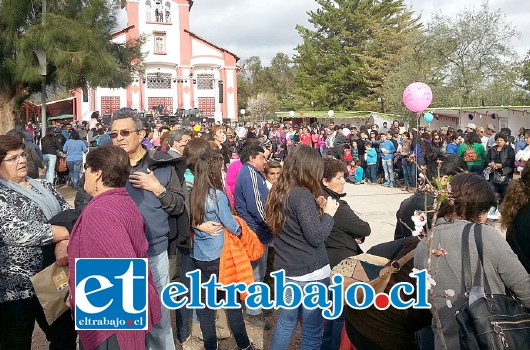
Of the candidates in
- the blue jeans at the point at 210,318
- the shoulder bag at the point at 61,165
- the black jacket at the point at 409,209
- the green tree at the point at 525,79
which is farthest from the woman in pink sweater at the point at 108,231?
the green tree at the point at 525,79

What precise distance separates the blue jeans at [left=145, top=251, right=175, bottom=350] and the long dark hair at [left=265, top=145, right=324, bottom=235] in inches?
32.4

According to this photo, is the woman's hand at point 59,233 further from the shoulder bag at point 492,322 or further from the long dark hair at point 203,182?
the shoulder bag at point 492,322

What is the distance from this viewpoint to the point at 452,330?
2330mm

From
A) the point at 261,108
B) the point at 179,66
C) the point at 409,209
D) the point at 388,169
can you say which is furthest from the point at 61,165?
Answer: the point at 261,108

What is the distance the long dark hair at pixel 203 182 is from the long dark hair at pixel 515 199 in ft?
6.43

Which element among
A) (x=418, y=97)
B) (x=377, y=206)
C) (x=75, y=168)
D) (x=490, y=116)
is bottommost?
(x=377, y=206)

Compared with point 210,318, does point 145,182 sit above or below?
above

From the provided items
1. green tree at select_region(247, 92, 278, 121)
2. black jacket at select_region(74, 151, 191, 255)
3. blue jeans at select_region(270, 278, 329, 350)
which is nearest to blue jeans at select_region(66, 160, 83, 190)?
black jacket at select_region(74, 151, 191, 255)

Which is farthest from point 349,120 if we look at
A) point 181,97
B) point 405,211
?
point 405,211

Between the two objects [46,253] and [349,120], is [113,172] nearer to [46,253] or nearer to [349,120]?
[46,253]

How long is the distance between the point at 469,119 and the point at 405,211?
1810 centimetres

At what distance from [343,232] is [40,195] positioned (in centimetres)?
206

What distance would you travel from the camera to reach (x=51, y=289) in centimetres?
279

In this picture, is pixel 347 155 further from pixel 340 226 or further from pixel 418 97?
pixel 340 226
